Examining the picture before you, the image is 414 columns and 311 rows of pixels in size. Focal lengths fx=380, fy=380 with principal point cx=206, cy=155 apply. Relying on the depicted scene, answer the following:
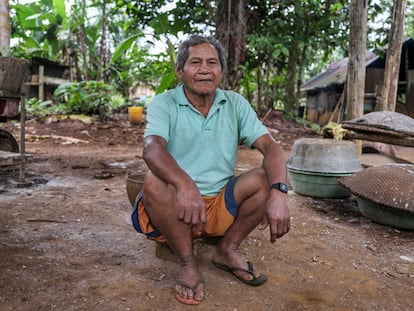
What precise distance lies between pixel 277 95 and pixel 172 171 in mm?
11155

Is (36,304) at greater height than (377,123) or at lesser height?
lesser

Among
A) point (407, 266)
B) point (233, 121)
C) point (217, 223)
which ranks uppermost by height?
point (233, 121)

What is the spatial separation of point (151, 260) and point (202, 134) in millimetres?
833

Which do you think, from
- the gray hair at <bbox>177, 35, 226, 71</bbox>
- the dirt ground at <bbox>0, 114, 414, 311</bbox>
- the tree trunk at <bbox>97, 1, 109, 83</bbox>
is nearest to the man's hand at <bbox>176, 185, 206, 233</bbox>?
the dirt ground at <bbox>0, 114, 414, 311</bbox>

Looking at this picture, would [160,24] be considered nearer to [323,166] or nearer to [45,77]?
[323,166]

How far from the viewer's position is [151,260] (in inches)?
88.2

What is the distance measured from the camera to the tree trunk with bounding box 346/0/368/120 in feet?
16.2

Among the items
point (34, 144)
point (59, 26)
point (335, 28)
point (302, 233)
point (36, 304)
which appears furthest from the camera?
point (59, 26)

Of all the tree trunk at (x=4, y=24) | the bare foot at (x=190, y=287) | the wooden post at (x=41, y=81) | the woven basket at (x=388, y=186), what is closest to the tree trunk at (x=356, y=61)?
the woven basket at (x=388, y=186)

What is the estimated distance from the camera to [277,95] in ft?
40.7

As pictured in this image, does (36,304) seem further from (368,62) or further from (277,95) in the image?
(368,62)

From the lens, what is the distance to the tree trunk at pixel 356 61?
4938mm

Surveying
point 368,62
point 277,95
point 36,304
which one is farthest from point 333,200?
point 368,62

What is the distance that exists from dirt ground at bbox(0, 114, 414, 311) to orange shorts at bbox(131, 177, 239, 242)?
0.26m
